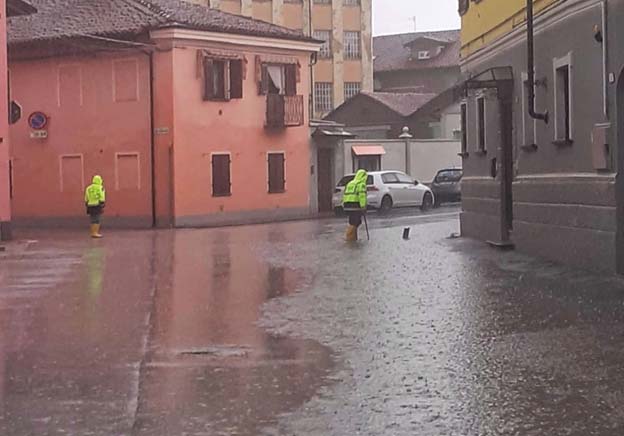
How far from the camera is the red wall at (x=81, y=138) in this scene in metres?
35.8

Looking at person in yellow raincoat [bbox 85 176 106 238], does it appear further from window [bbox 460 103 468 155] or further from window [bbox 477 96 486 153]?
window [bbox 477 96 486 153]

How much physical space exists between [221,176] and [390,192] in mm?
6851

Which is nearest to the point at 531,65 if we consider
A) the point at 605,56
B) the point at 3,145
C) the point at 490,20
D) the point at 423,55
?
the point at 605,56

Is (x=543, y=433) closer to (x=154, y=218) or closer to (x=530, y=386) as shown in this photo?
(x=530, y=386)

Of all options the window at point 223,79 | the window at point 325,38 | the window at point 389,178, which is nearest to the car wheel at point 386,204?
the window at point 389,178

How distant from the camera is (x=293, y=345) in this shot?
10.8 m

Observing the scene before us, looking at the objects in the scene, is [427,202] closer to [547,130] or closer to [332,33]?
[547,130]

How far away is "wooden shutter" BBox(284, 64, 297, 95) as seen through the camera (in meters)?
39.2

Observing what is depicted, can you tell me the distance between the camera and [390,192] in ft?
135

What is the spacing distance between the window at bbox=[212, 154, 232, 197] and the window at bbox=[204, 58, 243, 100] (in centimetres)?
192

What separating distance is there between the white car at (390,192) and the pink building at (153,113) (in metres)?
2.16

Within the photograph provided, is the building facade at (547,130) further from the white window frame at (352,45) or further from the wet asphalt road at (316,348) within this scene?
the white window frame at (352,45)

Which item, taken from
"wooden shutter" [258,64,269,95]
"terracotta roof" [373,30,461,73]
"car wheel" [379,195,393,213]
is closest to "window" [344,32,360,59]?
"terracotta roof" [373,30,461,73]

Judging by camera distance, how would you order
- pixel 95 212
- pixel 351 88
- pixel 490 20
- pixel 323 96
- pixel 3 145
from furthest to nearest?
pixel 351 88 → pixel 323 96 → pixel 95 212 → pixel 3 145 → pixel 490 20
